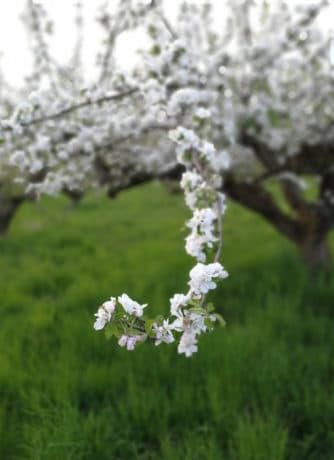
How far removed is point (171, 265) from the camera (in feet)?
16.5

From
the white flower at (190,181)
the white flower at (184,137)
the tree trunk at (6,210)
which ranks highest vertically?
the tree trunk at (6,210)

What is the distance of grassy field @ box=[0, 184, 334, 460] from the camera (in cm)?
220

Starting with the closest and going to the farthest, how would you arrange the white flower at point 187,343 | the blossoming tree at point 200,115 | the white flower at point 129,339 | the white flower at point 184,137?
the white flower at point 129,339 < the white flower at point 187,343 < the white flower at point 184,137 < the blossoming tree at point 200,115

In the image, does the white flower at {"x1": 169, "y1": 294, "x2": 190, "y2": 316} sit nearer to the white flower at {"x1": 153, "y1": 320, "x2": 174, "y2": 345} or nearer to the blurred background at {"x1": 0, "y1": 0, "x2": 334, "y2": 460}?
the white flower at {"x1": 153, "y1": 320, "x2": 174, "y2": 345}

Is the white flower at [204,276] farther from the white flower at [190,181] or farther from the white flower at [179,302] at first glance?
the white flower at [190,181]

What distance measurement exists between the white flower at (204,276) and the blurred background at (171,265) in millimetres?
1071

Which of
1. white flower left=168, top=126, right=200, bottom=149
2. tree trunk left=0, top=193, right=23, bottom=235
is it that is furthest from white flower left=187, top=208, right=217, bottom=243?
tree trunk left=0, top=193, right=23, bottom=235

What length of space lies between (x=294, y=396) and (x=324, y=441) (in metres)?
0.31

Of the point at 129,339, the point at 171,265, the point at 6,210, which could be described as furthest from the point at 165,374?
the point at 6,210

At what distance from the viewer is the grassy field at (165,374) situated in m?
2.20

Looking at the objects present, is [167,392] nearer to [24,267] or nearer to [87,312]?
[87,312]

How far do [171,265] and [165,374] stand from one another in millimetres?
2288

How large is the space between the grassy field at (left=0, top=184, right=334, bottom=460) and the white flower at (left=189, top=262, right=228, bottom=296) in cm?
107

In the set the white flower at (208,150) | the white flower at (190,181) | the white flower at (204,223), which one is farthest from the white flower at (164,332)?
the white flower at (208,150)
